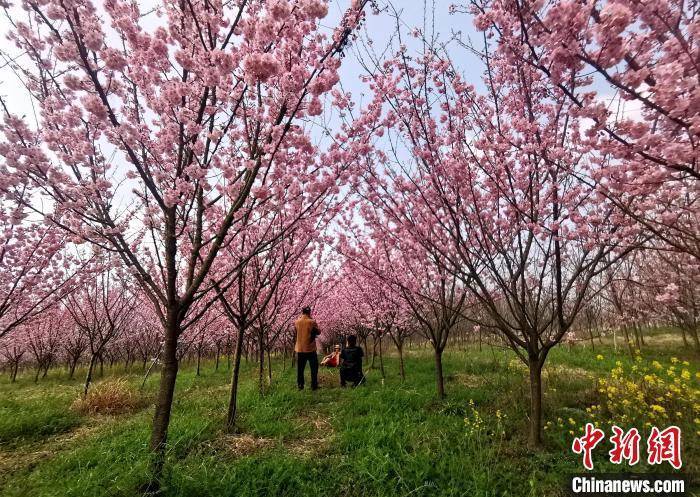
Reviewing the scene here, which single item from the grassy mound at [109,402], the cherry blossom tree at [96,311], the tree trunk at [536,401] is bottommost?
the grassy mound at [109,402]

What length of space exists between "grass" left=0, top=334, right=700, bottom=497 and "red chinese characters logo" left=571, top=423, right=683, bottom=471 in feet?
0.41

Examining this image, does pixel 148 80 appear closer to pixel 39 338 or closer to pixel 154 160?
pixel 154 160

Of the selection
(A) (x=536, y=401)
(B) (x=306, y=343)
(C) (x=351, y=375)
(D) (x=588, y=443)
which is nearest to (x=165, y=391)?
(A) (x=536, y=401)

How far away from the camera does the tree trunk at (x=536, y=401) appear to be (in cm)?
391

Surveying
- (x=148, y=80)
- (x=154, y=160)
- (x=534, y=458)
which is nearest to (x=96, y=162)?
(x=154, y=160)

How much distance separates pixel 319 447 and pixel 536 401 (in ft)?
9.50

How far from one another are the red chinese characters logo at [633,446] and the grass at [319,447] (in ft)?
0.41

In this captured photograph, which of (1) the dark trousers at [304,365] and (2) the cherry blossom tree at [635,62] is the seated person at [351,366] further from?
(2) the cherry blossom tree at [635,62]

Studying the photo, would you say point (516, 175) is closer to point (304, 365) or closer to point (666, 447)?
point (666, 447)

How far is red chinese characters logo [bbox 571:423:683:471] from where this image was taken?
3.66 m

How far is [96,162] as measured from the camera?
3307 mm

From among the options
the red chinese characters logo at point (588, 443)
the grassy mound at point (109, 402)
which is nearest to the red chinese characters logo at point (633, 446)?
the red chinese characters logo at point (588, 443)

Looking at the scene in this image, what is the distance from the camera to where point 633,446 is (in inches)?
155

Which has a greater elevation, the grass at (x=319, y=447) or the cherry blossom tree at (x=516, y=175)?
the cherry blossom tree at (x=516, y=175)
